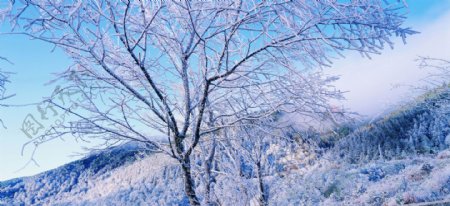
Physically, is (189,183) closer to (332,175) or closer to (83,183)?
(332,175)

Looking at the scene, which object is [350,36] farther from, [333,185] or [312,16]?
[333,185]

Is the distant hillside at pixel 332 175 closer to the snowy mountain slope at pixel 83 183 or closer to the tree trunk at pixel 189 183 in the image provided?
the snowy mountain slope at pixel 83 183

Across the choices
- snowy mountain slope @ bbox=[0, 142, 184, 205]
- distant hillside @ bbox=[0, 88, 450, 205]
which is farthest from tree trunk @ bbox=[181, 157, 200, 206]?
snowy mountain slope @ bbox=[0, 142, 184, 205]

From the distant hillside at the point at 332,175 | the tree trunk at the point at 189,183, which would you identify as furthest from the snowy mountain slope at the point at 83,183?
the tree trunk at the point at 189,183

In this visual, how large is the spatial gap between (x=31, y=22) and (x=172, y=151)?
181cm

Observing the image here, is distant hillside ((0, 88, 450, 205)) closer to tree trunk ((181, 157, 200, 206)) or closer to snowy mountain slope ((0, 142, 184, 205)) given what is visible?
snowy mountain slope ((0, 142, 184, 205))

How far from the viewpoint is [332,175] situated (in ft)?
105

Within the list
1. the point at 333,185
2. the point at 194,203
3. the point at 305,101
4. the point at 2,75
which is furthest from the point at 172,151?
the point at 333,185

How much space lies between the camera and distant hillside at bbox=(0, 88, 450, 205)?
10.3 metres

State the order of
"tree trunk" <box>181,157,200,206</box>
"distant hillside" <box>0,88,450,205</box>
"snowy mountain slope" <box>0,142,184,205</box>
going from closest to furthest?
"tree trunk" <box>181,157,200,206</box>
"distant hillside" <box>0,88,450,205</box>
"snowy mountain slope" <box>0,142,184,205</box>

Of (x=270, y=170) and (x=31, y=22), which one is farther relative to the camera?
(x=270, y=170)

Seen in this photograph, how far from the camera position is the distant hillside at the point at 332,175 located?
10.3m

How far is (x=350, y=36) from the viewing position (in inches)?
112

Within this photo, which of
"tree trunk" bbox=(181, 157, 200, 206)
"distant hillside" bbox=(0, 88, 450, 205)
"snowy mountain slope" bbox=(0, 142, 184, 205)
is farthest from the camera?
"snowy mountain slope" bbox=(0, 142, 184, 205)
